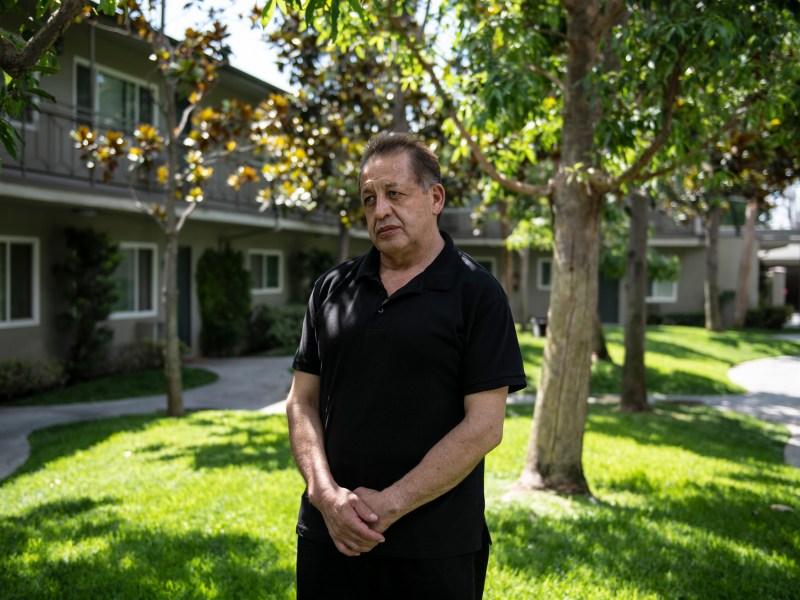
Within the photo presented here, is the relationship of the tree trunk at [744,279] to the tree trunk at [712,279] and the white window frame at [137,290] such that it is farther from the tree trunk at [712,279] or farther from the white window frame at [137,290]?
the white window frame at [137,290]

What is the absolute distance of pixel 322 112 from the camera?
37.3ft

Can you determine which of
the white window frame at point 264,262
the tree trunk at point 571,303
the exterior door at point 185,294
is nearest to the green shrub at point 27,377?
the exterior door at point 185,294

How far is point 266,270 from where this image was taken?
66.9 feet

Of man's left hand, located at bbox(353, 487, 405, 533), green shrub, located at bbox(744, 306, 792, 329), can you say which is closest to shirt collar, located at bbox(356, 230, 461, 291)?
man's left hand, located at bbox(353, 487, 405, 533)

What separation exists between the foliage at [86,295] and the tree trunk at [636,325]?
8619 mm

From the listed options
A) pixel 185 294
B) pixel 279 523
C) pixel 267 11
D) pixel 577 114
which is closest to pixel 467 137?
pixel 577 114

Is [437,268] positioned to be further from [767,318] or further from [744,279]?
[767,318]

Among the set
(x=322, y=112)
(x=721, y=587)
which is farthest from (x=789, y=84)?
(x=322, y=112)

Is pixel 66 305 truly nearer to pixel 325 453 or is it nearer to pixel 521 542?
pixel 521 542

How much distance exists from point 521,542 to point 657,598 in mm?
972

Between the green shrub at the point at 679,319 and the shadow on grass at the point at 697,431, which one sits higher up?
the green shrub at the point at 679,319

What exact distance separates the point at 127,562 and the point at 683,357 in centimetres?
1637

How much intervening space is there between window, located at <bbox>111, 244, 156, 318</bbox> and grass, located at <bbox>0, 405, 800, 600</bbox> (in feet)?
22.3

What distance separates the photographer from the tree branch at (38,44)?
2709 mm
